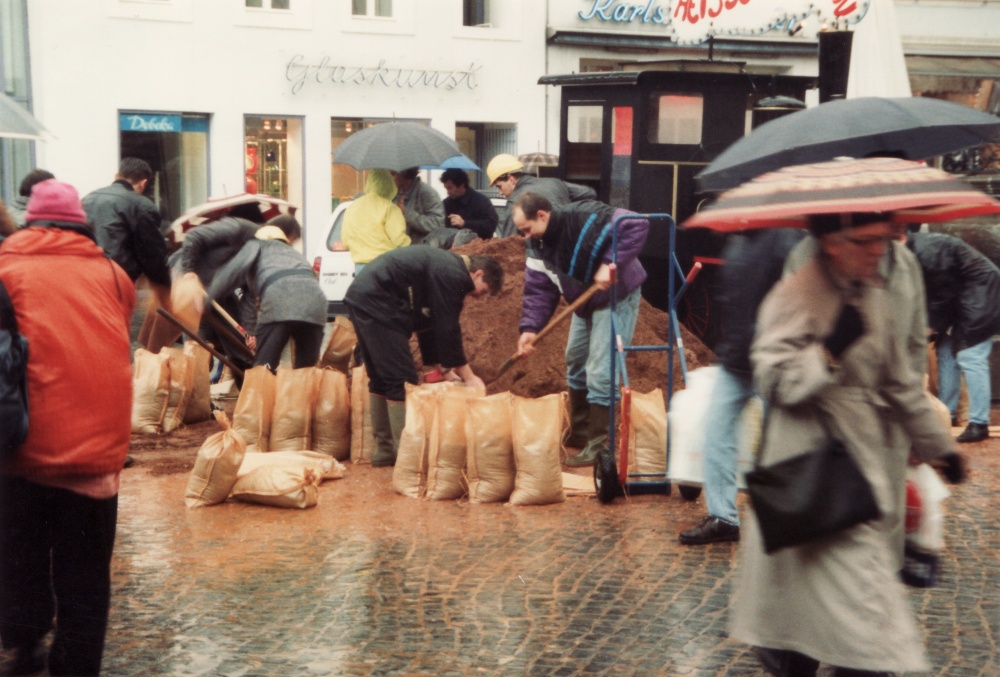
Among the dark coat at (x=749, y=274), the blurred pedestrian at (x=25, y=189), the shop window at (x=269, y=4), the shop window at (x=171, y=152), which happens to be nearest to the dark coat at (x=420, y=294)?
the blurred pedestrian at (x=25, y=189)

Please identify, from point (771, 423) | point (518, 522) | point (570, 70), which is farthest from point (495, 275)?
point (570, 70)

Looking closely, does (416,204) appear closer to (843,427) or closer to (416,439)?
(416,439)

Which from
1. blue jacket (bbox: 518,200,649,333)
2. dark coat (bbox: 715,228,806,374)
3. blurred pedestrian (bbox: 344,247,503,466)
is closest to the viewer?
dark coat (bbox: 715,228,806,374)

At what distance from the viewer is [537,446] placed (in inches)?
310

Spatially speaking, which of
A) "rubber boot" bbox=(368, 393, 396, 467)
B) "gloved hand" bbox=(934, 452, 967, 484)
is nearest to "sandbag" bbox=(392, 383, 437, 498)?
"rubber boot" bbox=(368, 393, 396, 467)

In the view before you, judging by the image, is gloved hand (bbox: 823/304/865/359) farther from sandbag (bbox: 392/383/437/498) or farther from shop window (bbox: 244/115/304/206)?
shop window (bbox: 244/115/304/206)

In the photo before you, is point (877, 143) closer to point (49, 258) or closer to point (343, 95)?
point (49, 258)

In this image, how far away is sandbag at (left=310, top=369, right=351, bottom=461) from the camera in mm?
9180

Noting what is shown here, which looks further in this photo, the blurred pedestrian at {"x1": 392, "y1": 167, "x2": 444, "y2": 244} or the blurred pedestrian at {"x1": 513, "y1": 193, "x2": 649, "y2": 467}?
the blurred pedestrian at {"x1": 392, "y1": 167, "x2": 444, "y2": 244}

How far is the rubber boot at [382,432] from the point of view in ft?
29.7

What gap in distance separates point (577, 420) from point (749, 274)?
14.3 ft

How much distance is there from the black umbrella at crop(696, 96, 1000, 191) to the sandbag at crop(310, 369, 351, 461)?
4061 millimetres

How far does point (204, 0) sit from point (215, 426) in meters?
14.3

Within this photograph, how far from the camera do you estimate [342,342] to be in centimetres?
1068
